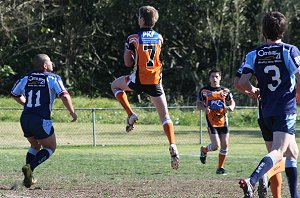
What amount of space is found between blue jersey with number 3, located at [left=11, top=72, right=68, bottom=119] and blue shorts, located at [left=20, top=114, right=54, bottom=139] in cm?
7

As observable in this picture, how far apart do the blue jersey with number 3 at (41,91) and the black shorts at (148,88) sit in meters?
1.22

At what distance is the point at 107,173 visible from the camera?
14.5 meters

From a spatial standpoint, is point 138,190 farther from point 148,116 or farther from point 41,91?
point 148,116

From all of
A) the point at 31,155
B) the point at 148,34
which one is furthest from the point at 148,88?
the point at 31,155

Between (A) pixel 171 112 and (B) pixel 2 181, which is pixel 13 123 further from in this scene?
(B) pixel 2 181

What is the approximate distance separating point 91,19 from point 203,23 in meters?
6.84

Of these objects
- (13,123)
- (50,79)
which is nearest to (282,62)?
(50,79)

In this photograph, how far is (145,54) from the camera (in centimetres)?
1097

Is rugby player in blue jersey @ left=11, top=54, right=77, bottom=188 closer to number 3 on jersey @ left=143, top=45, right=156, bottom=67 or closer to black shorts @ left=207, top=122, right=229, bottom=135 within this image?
number 3 on jersey @ left=143, top=45, right=156, bottom=67

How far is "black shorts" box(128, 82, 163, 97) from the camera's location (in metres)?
11.2

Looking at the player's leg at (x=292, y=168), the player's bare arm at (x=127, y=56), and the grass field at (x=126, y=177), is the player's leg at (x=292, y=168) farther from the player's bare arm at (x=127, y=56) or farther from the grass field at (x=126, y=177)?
the player's bare arm at (x=127, y=56)

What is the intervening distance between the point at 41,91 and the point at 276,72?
4378 mm

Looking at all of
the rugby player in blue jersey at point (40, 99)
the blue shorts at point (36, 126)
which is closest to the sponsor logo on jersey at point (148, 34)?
the rugby player in blue jersey at point (40, 99)

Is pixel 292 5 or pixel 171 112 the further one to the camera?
pixel 292 5
